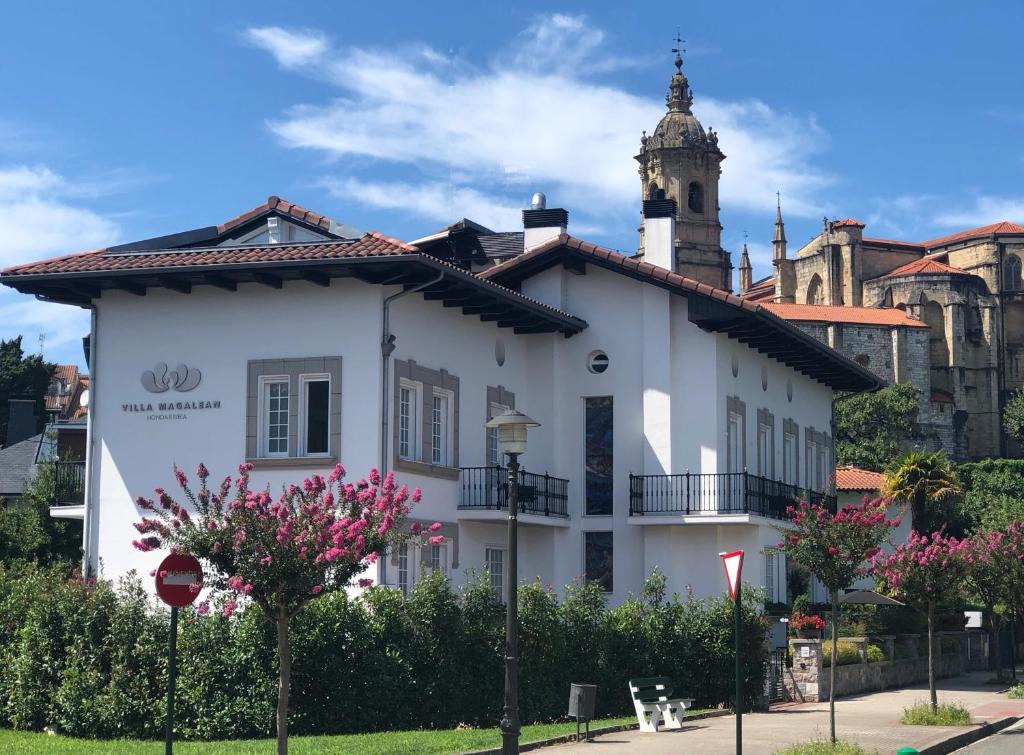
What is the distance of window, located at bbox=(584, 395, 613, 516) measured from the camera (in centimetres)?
3206

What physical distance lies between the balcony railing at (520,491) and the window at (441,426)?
50 cm

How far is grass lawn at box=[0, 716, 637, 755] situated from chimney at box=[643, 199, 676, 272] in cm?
1685

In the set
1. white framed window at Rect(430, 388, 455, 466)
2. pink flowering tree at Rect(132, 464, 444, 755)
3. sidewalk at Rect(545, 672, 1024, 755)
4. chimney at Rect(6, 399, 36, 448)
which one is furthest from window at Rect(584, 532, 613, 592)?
chimney at Rect(6, 399, 36, 448)

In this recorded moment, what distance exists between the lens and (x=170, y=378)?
86.8 feet

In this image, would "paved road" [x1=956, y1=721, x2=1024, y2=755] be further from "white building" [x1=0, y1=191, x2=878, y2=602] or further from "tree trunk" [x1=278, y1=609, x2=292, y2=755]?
"tree trunk" [x1=278, y1=609, x2=292, y2=755]

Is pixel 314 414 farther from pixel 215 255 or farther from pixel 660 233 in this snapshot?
pixel 660 233

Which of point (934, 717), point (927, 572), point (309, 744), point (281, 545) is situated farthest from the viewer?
point (927, 572)

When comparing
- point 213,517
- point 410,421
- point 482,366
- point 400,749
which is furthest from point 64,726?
point 482,366

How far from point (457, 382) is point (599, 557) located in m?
5.68

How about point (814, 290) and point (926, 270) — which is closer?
point (926, 270)

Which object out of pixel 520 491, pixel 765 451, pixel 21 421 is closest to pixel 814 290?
pixel 21 421

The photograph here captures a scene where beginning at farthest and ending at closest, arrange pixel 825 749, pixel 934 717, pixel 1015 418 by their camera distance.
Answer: pixel 1015 418
pixel 934 717
pixel 825 749

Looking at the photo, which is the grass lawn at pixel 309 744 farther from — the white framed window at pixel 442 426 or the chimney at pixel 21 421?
the chimney at pixel 21 421

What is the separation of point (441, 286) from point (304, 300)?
2337 millimetres
